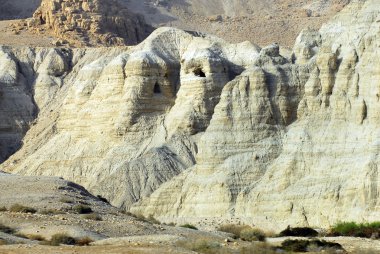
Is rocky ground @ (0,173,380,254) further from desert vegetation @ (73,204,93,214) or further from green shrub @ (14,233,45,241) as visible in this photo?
desert vegetation @ (73,204,93,214)

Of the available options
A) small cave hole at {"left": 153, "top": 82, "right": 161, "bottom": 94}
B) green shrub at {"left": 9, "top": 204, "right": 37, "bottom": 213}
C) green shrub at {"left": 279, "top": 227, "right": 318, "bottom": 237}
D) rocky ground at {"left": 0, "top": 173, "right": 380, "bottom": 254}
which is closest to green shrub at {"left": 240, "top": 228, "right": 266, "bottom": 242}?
rocky ground at {"left": 0, "top": 173, "right": 380, "bottom": 254}

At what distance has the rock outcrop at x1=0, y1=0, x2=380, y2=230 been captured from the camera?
222 feet

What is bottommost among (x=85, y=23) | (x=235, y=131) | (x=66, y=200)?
(x=66, y=200)

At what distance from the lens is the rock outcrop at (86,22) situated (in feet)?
424

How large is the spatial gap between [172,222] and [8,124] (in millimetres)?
38451

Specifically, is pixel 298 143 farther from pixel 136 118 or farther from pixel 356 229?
pixel 136 118

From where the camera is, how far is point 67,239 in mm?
45219

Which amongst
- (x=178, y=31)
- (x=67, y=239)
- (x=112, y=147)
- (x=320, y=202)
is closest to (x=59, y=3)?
(x=178, y=31)

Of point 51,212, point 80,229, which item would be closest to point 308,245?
point 80,229

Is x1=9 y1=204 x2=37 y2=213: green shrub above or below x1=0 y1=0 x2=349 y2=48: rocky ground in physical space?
below

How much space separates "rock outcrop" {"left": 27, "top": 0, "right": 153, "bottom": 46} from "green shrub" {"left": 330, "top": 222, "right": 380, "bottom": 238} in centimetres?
6868

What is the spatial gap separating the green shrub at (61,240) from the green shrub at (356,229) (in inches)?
536

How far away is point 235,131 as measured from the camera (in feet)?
242

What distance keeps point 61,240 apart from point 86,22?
8772cm
